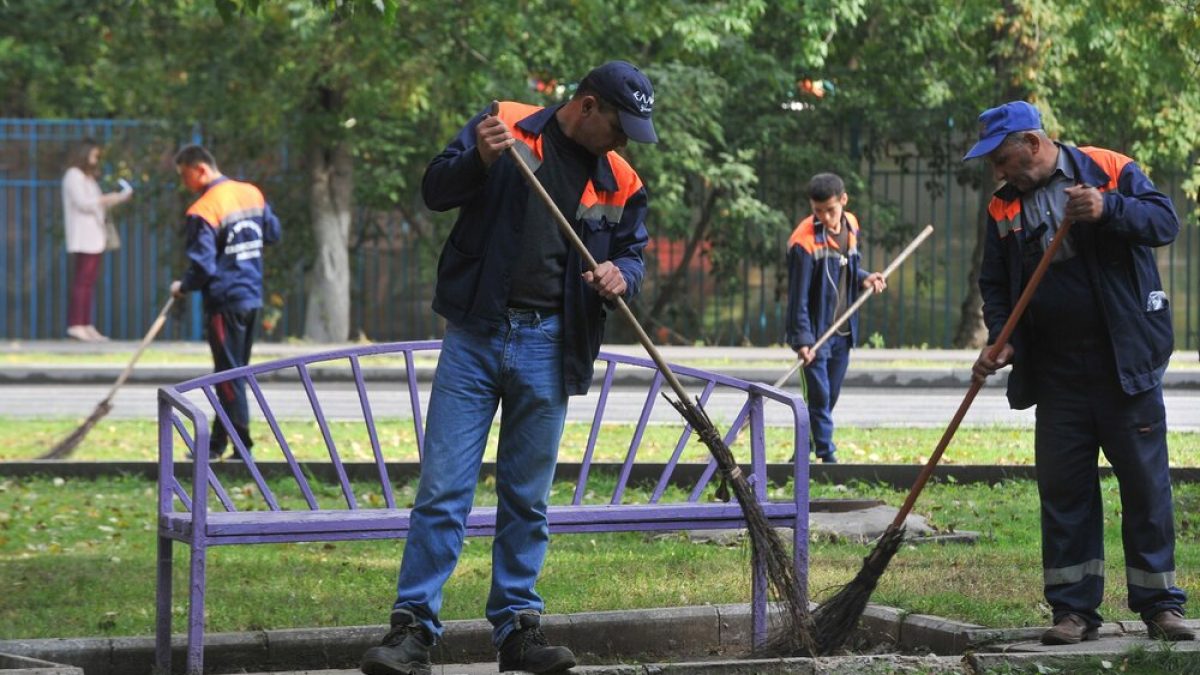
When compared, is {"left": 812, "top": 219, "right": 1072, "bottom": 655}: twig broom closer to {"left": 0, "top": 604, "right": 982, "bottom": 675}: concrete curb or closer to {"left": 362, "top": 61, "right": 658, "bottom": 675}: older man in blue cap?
{"left": 0, "top": 604, "right": 982, "bottom": 675}: concrete curb

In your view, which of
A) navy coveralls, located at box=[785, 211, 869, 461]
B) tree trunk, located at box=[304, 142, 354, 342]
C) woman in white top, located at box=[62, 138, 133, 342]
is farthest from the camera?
woman in white top, located at box=[62, 138, 133, 342]

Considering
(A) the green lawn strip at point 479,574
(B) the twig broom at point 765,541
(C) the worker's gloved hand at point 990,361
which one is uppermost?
(C) the worker's gloved hand at point 990,361

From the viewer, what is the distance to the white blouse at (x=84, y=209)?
22344mm

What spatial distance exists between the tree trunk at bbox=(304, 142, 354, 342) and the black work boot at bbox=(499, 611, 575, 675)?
1653cm

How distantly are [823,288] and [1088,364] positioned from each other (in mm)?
5220

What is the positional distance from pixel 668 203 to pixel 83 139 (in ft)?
22.7

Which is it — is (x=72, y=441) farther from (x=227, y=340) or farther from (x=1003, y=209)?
(x=1003, y=209)

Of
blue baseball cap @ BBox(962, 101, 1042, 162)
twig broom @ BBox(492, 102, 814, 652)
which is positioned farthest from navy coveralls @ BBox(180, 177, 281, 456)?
blue baseball cap @ BBox(962, 101, 1042, 162)

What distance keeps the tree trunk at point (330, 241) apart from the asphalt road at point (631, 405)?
4.72 meters

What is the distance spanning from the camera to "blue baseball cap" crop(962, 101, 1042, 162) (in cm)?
595

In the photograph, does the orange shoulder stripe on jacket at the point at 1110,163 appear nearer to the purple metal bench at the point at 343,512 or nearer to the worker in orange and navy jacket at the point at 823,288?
the purple metal bench at the point at 343,512

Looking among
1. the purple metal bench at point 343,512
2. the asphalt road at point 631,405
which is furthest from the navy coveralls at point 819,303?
the purple metal bench at point 343,512

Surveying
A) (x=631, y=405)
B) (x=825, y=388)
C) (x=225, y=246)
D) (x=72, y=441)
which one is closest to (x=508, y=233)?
(x=825, y=388)

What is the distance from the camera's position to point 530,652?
5.54 meters
